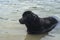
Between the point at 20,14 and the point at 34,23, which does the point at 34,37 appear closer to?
the point at 34,23

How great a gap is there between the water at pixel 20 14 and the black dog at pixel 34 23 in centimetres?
7

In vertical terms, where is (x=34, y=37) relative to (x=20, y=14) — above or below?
below

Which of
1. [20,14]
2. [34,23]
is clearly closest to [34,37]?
[34,23]

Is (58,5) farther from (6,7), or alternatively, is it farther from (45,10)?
(6,7)

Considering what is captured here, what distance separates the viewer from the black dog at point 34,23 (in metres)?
2.52

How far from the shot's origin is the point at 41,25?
2.57 m

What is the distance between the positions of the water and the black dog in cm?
7

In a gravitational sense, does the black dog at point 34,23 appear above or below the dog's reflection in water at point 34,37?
above

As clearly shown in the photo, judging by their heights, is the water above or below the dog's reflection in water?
above

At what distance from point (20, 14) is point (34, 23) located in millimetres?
859

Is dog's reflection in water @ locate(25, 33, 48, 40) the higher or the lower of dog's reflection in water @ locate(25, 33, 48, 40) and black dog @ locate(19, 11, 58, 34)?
the lower

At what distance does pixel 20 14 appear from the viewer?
11.0ft

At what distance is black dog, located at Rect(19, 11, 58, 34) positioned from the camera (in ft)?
8.25

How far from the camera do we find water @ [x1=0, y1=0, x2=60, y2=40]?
2.53 m
